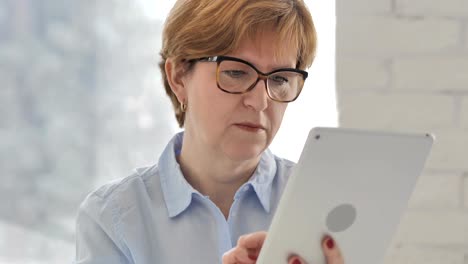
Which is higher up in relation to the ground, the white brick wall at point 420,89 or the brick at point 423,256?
the white brick wall at point 420,89

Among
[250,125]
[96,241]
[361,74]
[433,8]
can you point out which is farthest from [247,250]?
[433,8]

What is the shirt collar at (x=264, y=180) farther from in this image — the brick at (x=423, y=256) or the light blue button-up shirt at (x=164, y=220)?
the brick at (x=423, y=256)

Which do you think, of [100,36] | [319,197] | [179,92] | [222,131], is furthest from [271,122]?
[100,36]

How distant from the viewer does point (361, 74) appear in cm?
142

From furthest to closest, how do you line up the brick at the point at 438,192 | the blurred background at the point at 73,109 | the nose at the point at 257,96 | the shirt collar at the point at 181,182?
the blurred background at the point at 73,109
the brick at the point at 438,192
the shirt collar at the point at 181,182
the nose at the point at 257,96

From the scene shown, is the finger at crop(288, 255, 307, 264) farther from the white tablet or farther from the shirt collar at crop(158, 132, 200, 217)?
the shirt collar at crop(158, 132, 200, 217)

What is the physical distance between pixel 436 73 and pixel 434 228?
0.95 ft

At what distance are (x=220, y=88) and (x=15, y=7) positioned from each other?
693 mm

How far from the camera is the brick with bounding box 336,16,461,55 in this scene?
1419 millimetres

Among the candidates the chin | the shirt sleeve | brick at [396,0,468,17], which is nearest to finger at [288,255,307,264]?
the chin

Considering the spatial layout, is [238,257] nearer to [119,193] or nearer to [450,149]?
[119,193]

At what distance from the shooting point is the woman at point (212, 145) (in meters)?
1.11

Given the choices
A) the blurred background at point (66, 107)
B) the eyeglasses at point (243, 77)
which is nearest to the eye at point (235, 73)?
the eyeglasses at point (243, 77)

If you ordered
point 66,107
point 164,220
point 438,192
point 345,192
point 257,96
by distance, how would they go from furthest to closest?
point 66,107 < point 438,192 < point 164,220 < point 257,96 < point 345,192
